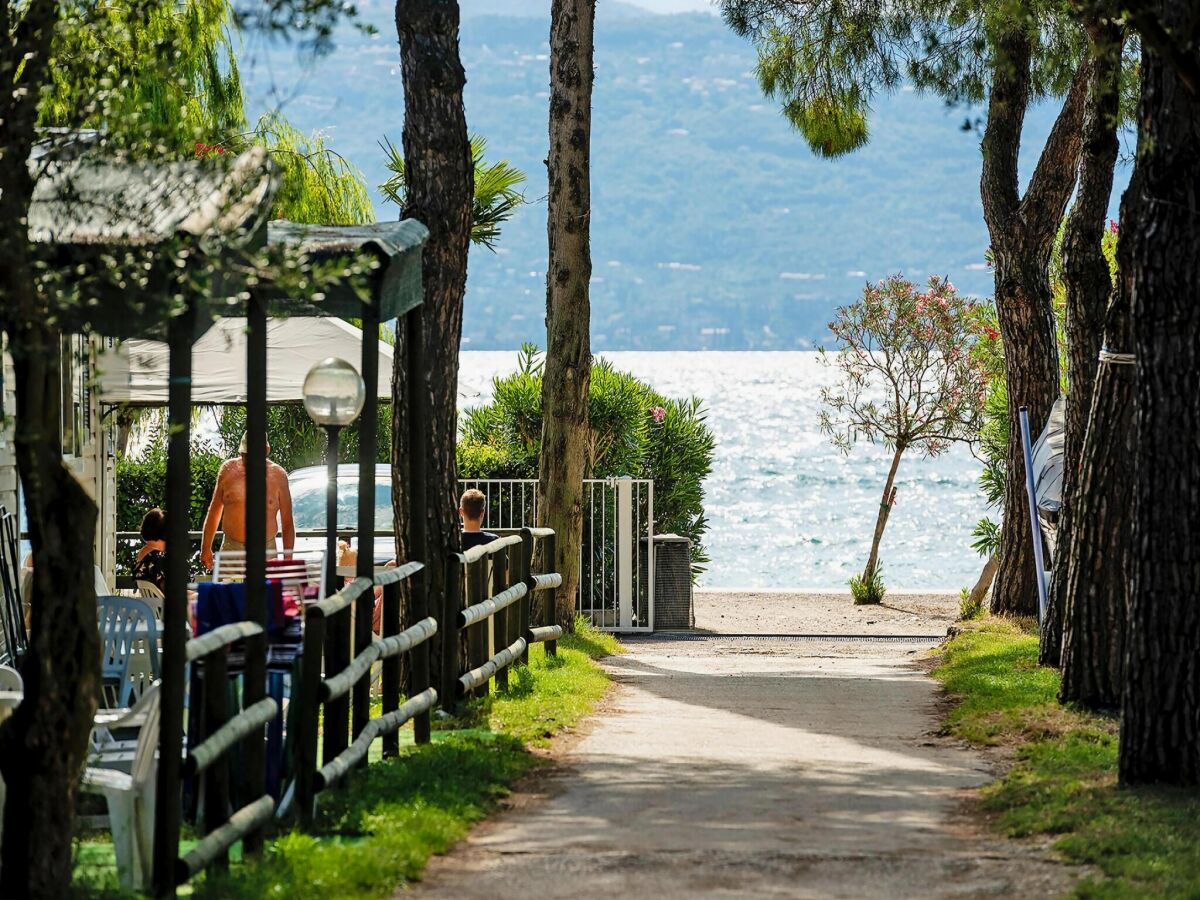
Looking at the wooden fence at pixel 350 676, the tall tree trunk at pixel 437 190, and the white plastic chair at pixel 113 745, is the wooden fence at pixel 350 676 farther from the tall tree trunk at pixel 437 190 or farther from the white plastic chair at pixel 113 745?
the tall tree trunk at pixel 437 190

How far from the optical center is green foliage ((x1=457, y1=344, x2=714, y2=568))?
61.2 ft

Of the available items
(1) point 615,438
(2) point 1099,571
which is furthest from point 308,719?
(1) point 615,438

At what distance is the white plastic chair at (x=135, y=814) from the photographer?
534 centimetres

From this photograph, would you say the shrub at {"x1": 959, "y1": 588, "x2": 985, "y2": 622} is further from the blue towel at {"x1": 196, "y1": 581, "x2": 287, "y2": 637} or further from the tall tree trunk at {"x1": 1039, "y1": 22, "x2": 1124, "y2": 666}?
the blue towel at {"x1": 196, "y1": 581, "x2": 287, "y2": 637}

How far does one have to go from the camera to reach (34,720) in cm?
482

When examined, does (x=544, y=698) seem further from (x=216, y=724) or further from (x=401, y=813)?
(x=216, y=724)

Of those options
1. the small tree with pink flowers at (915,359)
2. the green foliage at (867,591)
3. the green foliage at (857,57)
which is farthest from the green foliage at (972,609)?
the small tree with pink flowers at (915,359)

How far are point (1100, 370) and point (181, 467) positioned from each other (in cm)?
534

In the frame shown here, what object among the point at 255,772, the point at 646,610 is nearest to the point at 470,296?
the point at 646,610

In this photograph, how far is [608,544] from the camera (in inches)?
701

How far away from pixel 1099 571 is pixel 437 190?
165 inches

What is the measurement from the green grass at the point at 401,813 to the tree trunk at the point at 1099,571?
2735 millimetres

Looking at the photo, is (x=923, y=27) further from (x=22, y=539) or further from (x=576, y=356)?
(x=22, y=539)

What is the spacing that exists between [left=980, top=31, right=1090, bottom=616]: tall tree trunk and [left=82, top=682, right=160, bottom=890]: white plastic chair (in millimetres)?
9528
